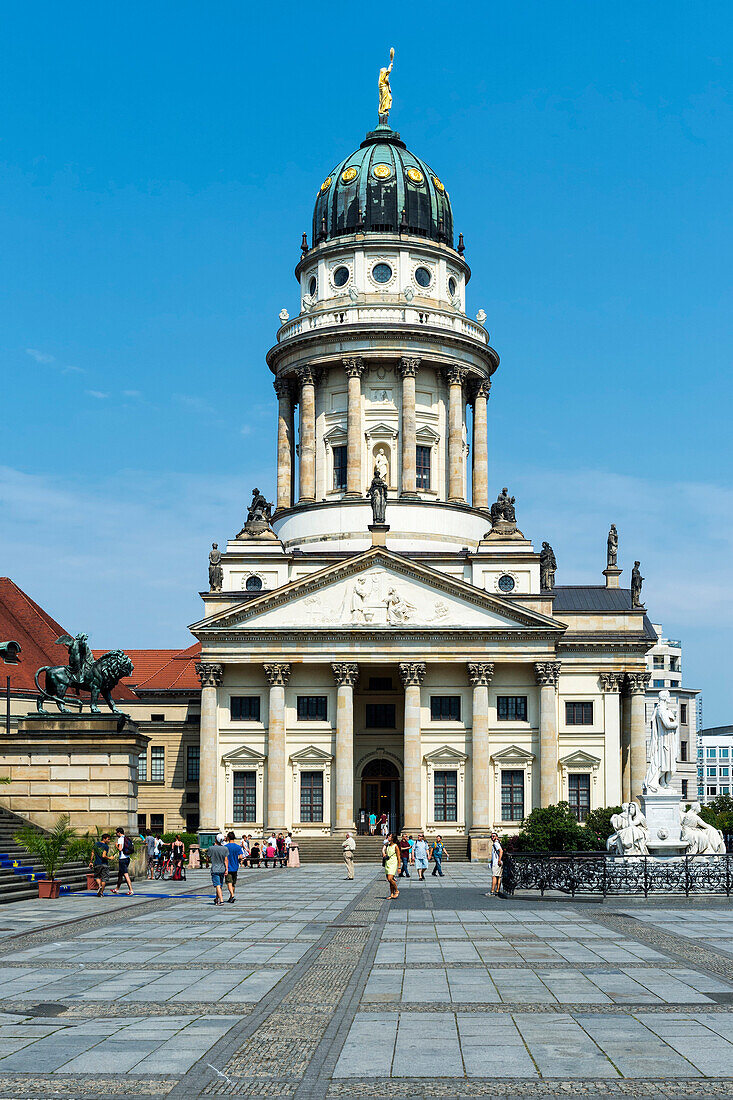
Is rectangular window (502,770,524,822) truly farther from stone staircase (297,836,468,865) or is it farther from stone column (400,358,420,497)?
stone column (400,358,420,497)

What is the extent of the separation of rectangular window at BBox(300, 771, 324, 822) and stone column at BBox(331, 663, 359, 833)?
1857 mm

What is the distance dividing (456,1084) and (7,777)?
3088 cm

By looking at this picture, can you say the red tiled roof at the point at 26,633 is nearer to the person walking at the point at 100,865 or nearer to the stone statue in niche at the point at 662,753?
the person walking at the point at 100,865

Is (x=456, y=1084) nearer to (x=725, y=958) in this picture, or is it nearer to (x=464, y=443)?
(x=725, y=958)

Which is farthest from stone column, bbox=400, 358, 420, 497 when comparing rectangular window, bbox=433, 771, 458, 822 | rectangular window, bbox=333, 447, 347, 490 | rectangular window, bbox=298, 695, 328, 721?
rectangular window, bbox=433, 771, 458, 822

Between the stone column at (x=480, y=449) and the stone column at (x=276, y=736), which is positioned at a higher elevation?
the stone column at (x=480, y=449)

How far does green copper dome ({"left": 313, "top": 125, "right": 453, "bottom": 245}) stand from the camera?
308 ft

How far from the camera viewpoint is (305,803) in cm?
7650

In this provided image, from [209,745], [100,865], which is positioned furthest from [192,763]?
[100,865]

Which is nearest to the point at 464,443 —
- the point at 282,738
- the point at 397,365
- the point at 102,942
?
the point at 397,365

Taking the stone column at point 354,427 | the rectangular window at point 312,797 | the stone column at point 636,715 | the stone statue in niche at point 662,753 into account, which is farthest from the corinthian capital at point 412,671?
the stone statue in niche at point 662,753

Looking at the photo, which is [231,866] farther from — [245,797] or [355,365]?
[355,365]

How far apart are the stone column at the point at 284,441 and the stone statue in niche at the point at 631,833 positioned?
182 ft

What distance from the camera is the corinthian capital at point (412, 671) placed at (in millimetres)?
75562
